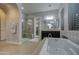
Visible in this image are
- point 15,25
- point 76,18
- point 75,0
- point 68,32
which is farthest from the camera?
point 15,25

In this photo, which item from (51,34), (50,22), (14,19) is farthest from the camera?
(14,19)

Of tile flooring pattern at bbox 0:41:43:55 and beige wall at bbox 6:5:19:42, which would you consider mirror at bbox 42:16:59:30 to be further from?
beige wall at bbox 6:5:19:42

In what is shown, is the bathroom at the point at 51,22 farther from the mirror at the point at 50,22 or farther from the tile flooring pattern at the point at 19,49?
the tile flooring pattern at the point at 19,49

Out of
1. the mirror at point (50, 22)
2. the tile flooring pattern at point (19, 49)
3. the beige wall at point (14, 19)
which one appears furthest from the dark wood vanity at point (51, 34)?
the beige wall at point (14, 19)

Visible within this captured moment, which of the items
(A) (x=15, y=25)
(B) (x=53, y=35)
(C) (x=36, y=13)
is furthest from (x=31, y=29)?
(A) (x=15, y=25)

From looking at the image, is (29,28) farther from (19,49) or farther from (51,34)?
(51,34)

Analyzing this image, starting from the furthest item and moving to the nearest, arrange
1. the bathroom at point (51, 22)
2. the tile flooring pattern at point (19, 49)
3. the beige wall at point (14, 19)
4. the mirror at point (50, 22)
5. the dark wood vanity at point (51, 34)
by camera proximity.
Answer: the beige wall at point (14, 19), the dark wood vanity at point (51, 34), the mirror at point (50, 22), the bathroom at point (51, 22), the tile flooring pattern at point (19, 49)

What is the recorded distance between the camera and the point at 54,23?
3.54m

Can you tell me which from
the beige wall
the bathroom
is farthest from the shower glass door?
the beige wall

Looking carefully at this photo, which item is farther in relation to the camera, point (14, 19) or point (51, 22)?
point (14, 19)

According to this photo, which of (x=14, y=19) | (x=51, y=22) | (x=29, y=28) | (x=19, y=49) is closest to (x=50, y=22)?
(x=51, y=22)

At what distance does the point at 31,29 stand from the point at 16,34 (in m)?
1.88

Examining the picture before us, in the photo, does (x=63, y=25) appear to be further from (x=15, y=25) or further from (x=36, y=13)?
(x=15, y=25)

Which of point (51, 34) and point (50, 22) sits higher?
point (50, 22)
